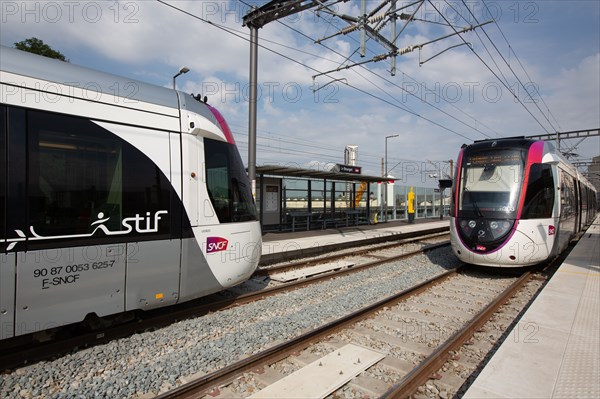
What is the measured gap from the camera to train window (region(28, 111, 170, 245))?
371 cm

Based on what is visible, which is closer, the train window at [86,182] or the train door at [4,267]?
the train door at [4,267]

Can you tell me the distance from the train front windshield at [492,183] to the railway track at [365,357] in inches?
92.8

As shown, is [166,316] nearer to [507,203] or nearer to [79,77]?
[79,77]

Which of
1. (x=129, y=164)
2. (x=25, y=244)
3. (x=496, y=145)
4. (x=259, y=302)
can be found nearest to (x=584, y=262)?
(x=496, y=145)

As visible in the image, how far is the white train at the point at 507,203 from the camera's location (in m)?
8.00

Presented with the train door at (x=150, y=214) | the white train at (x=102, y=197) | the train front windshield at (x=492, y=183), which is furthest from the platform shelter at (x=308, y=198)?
the train door at (x=150, y=214)

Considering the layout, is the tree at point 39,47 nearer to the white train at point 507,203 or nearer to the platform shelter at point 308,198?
the platform shelter at point 308,198

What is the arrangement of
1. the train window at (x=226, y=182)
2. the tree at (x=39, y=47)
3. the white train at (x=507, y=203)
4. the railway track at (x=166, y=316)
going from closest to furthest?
1. the railway track at (x=166, y=316)
2. the train window at (x=226, y=182)
3. the white train at (x=507, y=203)
4. the tree at (x=39, y=47)

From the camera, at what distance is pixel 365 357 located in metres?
4.34

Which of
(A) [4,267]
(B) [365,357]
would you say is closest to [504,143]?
(B) [365,357]

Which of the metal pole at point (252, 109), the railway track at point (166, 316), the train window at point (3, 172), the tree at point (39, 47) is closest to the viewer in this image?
the train window at point (3, 172)

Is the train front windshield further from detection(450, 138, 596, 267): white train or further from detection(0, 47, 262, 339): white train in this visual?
detection(0, 47, 262, 339): white train

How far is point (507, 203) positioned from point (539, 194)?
0.79 metres

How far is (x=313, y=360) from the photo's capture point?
4273 millimetres
